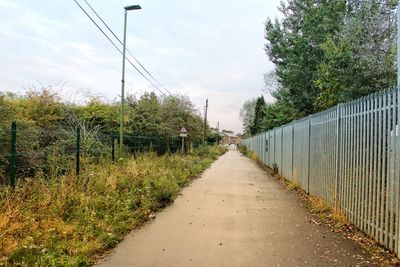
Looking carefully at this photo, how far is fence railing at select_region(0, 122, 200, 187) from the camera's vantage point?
6.93 metres

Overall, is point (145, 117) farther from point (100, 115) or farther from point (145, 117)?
point (100, 115)

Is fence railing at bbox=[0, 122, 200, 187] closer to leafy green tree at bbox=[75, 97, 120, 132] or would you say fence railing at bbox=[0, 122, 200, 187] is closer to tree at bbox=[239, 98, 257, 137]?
leafy green tree at bbox=[75, 97, 120, 132]

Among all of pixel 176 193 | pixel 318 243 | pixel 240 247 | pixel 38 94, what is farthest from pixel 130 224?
pixel 38 94

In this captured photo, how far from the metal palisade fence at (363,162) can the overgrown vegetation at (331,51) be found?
3.62 meters

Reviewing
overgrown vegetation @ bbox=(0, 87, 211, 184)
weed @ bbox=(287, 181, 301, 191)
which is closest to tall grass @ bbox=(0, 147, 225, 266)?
overgrown vegetation @ bbox=(0, 87, 211, 184)

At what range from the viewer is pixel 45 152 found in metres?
8.36

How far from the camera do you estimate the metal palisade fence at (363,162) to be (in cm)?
471

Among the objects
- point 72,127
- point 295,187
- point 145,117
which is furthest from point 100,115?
point 295,187

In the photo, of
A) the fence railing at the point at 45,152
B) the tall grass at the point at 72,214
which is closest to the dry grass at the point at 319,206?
the tall grass at the point at 72,214

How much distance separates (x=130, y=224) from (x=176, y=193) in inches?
151

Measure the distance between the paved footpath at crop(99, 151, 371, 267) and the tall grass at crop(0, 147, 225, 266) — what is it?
0.33 meters

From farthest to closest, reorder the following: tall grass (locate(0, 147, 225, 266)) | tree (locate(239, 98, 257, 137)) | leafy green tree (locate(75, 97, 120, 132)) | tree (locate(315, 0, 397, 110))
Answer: tree (locate(239, 98, 257, 137))
leafy green tree (locate(75, 97, 120, 132))
tree (locate(315, 0, 397, 110))
tall grass (locate(0, 147, 225, 266))

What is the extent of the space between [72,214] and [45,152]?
10.4 ft

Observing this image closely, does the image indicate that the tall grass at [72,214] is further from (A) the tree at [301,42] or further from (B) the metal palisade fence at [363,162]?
(A) the tree at [301,42]
